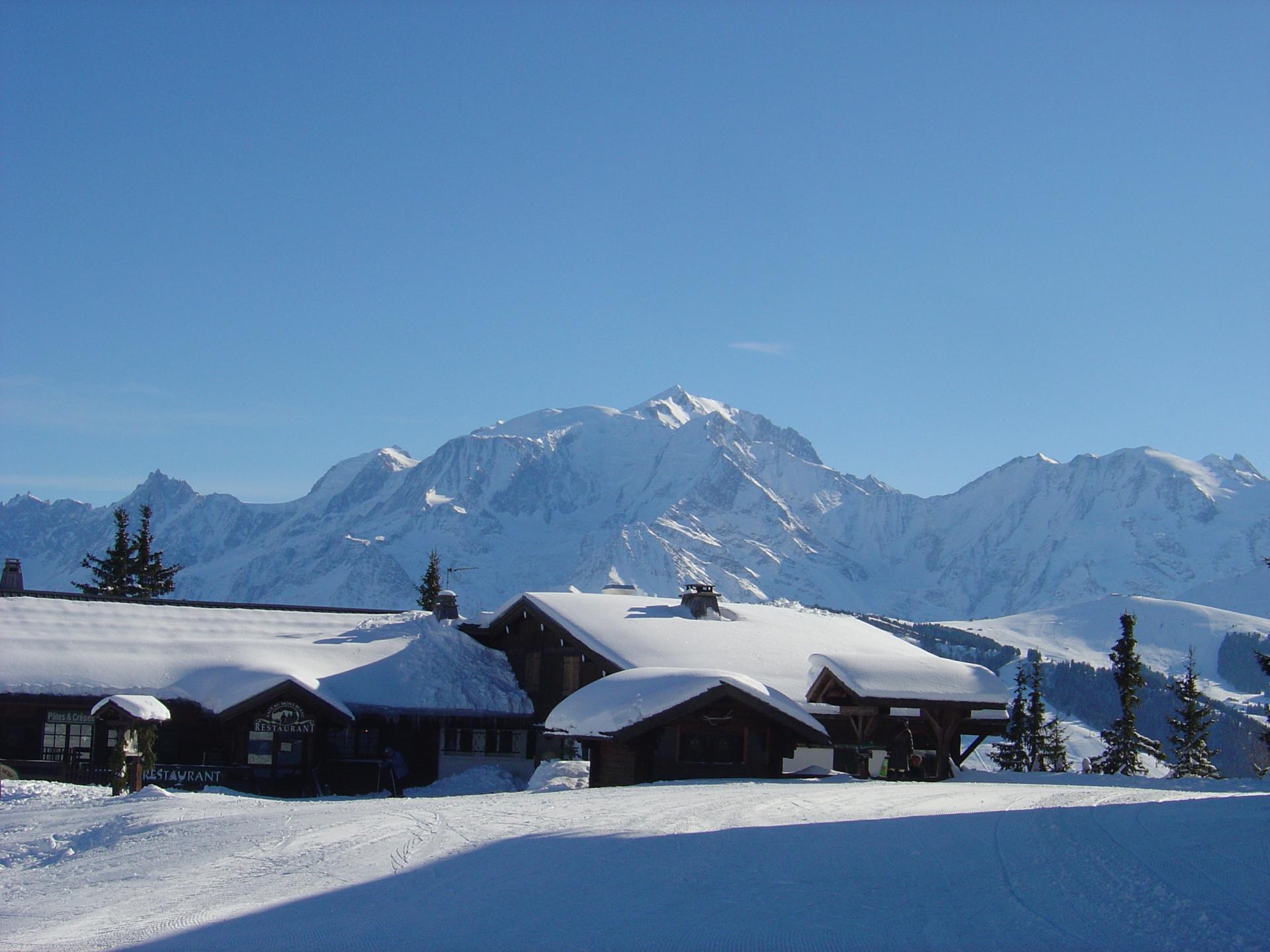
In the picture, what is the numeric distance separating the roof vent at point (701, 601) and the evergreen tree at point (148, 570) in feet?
92.1

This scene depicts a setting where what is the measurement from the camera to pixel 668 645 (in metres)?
36.4

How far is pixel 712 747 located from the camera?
2755 centimetres

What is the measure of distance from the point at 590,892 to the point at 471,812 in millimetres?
6113

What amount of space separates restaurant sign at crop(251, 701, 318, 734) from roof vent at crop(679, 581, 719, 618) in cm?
1248

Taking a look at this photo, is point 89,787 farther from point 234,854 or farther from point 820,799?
point 820,799

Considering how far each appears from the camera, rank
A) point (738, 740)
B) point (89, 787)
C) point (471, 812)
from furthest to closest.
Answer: point (738, 740)
point (89, 787)
point (471, 812)

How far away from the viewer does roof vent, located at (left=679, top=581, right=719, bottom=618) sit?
135ft

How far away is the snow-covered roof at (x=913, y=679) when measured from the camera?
28.4m

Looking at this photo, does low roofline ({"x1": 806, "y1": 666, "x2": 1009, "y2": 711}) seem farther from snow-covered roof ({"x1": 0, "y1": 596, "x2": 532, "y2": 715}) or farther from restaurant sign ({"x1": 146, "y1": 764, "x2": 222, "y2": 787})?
restaurant sign ({"x1": 146, "y1": 764, "x2": 222, "y2": 787})

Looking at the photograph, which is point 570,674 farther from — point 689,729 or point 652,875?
point 652,875

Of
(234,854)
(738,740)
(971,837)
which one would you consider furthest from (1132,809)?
(738,740)

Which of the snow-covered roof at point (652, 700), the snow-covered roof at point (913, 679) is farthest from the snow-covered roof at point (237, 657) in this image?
the snow-covered roof at point (913, 679)

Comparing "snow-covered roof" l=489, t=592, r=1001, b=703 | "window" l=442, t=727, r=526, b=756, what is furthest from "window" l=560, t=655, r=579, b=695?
"window" l=442, t=727, r=526, b=756

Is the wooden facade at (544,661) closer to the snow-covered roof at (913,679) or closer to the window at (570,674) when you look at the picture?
the window at (570,674)
